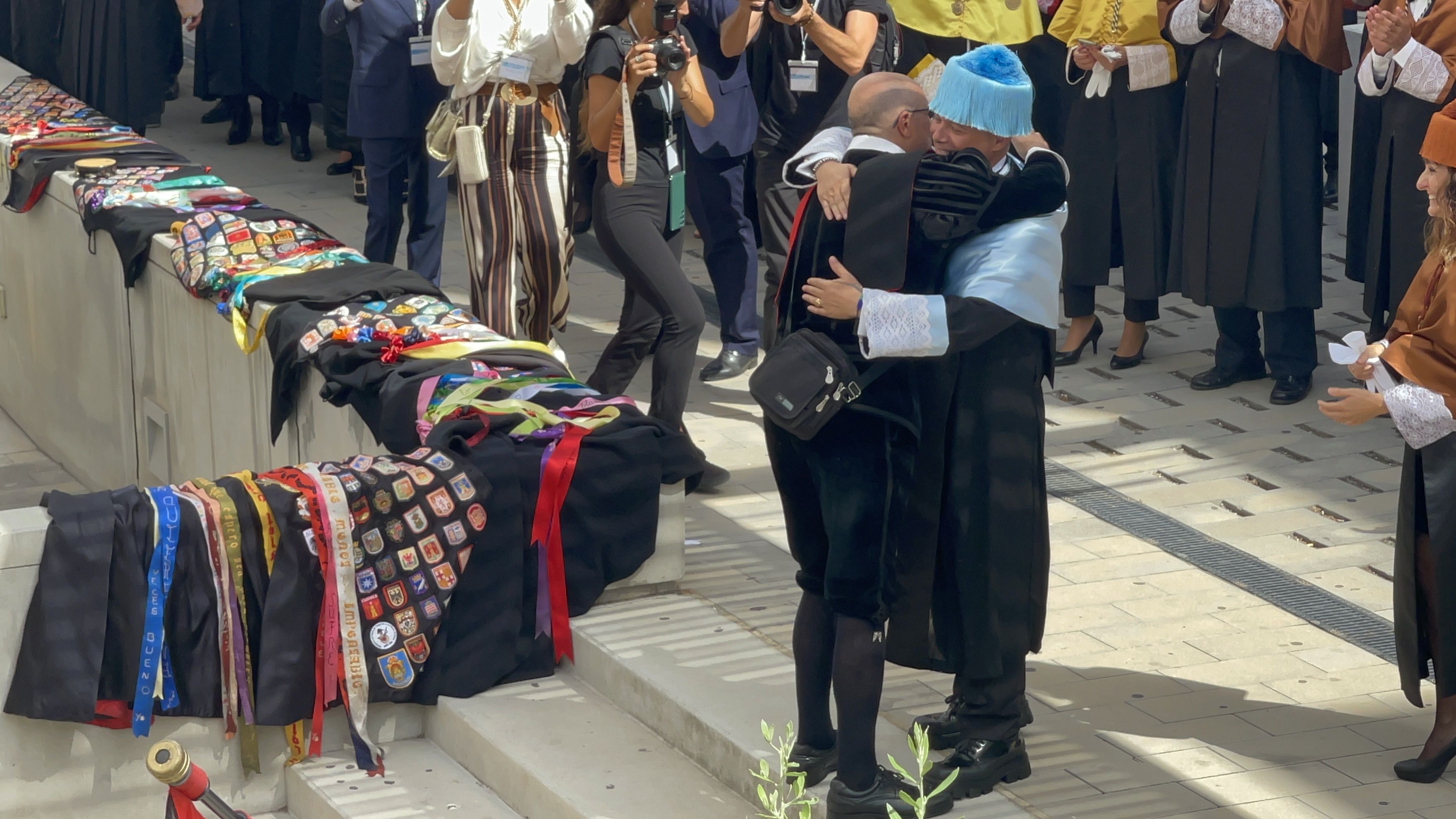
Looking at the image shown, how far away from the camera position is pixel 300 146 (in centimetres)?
1327

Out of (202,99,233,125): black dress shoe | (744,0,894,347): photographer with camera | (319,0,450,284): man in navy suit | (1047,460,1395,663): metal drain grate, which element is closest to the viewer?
(1047,460,1395,663): metal drain grate

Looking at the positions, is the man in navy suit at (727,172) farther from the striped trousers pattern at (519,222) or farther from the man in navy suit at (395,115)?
the man in navy suit at (395,115)

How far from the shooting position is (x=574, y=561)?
17.9 feet

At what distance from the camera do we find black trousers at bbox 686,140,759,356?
7.88 metres

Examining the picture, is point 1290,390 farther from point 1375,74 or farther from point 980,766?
point 980,766

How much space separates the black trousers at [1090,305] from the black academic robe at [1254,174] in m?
0.37

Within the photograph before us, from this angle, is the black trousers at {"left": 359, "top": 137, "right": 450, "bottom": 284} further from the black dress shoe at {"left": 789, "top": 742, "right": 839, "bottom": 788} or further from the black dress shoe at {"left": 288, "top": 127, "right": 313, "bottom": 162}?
the black dress shoe at {"left": 789, "top": 742, "right": 839, "bottom": 788}

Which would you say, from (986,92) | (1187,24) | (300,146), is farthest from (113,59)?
(986,92)

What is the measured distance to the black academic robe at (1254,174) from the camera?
25.3 feet

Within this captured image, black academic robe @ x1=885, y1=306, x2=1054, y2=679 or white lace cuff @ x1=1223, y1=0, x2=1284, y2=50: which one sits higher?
white lace cuff @ x1=1223, y1=0, x2=1284, y2=50

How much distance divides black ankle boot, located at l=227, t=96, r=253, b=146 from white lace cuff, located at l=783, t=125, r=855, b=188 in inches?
394

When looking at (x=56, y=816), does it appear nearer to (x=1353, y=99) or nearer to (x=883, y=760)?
(x=883, y=760)

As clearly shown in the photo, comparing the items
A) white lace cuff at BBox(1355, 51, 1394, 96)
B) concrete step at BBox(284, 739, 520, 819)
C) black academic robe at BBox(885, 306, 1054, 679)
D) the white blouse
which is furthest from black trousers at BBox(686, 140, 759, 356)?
black academic robe at BBox(885, 306, 1054, 679)

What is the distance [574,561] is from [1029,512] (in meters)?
1.54
